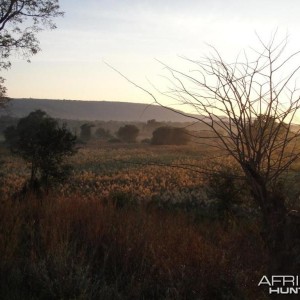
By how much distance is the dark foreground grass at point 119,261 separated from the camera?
5.37m

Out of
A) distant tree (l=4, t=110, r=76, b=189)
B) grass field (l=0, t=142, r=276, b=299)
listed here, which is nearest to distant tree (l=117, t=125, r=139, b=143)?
distant tree (l=4, t=110, r=76, b=189)

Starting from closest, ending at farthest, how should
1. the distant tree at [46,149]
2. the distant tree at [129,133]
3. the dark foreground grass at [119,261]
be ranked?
the dark foreground grass at [119,261] → the distant tree at [46,149] → the distant tree at [129,133]

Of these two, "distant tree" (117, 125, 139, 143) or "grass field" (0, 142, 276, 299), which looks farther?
"distant tree" (117, 125, 139, 143)

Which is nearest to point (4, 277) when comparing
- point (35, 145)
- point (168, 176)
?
point (35, 145)

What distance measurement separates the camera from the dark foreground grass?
5367 mm

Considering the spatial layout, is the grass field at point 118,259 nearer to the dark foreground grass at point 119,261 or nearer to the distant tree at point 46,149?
the dark foreground grass at point 119,261

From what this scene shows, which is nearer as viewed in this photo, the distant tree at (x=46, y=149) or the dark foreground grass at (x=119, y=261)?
the dark foreground grass at (x=119, y=261)

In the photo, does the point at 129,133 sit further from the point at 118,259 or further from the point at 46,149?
the point at 118,259

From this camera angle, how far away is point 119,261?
20.7 ft

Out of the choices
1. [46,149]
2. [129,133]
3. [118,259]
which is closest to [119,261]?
[118,259]

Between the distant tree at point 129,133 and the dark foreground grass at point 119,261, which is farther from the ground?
the distant tree at point 129,133

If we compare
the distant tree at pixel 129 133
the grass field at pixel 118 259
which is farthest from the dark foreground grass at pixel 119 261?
the distant tree at pixel 129 133

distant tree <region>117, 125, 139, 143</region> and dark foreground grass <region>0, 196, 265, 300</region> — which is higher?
distant tree <region>117, 125, 139, 143</region>

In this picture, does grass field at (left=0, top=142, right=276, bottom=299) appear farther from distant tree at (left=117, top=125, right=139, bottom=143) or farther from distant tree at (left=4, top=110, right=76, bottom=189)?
distant tree at (left=117, top=125, right=139, bottom=143)
